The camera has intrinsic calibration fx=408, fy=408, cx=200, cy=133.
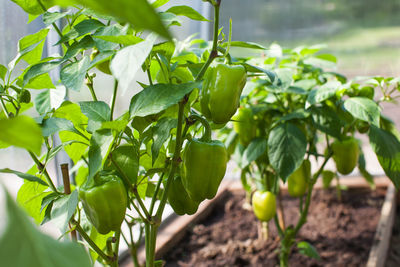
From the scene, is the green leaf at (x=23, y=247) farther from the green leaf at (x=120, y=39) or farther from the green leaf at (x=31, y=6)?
the green leaf at (x=31, y=6)

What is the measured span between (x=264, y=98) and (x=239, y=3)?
112 centimetres

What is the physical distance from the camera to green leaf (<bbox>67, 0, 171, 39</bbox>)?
13 cm

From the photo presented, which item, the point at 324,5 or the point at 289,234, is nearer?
the point at 289,234

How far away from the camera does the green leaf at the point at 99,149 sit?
0.40m

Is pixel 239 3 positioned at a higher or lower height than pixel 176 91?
higher

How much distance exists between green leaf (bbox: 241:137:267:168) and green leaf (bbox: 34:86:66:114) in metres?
0.46

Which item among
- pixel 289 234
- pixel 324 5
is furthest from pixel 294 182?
pixel 324 5

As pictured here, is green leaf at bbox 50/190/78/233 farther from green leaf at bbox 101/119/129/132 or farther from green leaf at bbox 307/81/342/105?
green leaf at bbox 307/81/342/105

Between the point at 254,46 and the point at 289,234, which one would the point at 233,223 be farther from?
the point at 254,46

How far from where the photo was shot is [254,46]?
1.53ft

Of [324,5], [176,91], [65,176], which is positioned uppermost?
[324,5]

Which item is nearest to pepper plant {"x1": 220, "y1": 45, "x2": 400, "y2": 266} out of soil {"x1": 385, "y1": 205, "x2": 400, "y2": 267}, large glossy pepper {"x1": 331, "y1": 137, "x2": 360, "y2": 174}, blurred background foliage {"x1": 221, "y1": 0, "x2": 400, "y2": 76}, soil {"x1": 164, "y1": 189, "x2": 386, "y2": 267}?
large glossy pepper {"x1": 331, "y1": 137, "x2": 360, "y2": 174}

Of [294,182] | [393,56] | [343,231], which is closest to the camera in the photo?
[294,182]

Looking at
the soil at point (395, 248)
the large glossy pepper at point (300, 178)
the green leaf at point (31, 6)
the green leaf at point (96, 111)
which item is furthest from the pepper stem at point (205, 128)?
the soil at point (395, 248)
